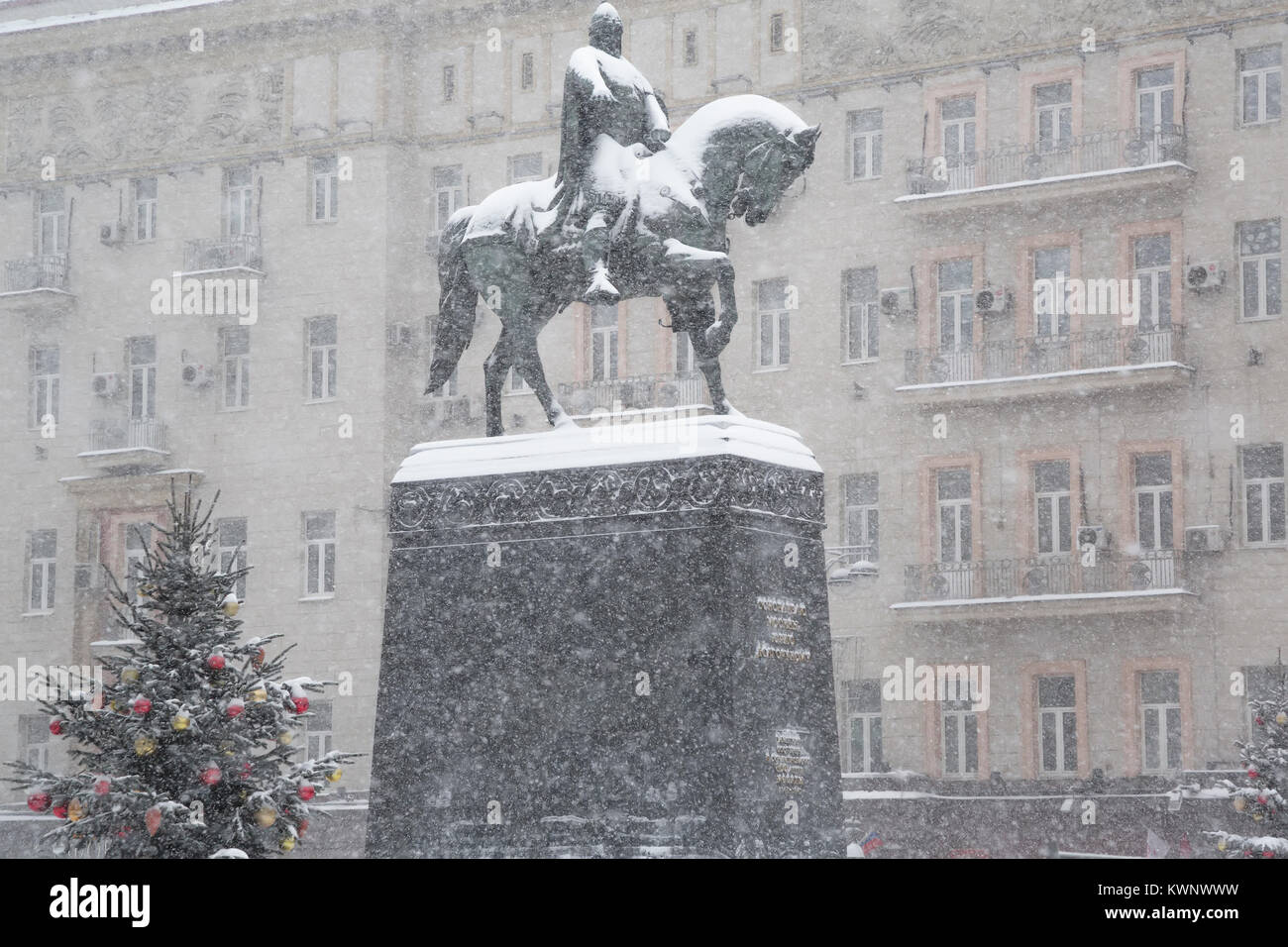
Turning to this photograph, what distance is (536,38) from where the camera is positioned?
37844 mm

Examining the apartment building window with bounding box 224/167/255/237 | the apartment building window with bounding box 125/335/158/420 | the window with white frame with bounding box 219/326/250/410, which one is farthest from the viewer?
the apartment building window with bounding box 125/335/158/420

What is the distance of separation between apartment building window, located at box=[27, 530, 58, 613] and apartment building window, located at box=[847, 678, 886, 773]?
16.0 m

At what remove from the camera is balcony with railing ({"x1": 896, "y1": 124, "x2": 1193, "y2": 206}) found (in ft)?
106

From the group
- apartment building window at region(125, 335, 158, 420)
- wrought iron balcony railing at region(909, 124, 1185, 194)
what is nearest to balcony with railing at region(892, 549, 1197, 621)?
wrought iron balcony railing at region(909, 124, 1185, 194)

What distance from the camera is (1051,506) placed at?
3328cm

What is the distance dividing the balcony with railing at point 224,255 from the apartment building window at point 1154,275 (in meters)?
16.1

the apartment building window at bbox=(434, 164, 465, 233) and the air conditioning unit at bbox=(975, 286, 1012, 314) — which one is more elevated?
the apartment building window at bbox=(434, 164, 465, 233)

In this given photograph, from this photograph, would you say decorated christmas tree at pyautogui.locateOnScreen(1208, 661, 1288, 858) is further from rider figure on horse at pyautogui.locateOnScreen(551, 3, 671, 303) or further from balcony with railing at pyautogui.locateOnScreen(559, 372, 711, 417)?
balcony with railing at pyautogui.locateOnScreen(559, 372, 711, 417)

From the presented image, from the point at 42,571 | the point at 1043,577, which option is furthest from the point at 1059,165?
the point at 42,571

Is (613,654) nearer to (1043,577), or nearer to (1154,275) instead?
(1043,577)

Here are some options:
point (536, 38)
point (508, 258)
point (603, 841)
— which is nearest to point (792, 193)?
point (536, 38)

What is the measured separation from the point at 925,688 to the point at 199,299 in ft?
52.0

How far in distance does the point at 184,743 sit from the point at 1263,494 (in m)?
22.6

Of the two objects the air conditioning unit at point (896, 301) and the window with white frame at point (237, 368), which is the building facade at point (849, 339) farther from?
the air conditioning unit at point (896, 301)
